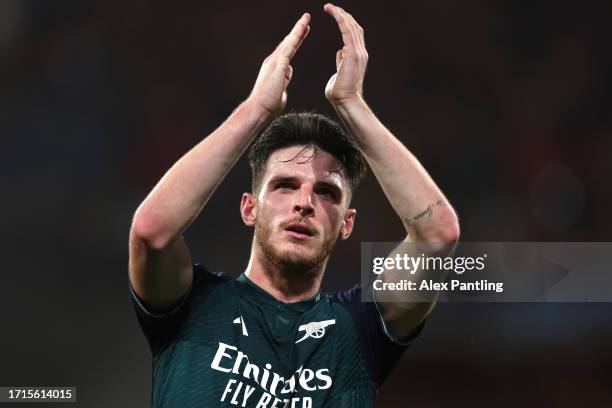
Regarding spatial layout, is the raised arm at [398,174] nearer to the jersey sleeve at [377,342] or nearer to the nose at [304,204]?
the jersey sleeve at [377,342]

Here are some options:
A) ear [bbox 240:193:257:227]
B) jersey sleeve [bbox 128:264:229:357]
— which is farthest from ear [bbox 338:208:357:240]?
jersey sleeve [bbox 128:264:229:357]

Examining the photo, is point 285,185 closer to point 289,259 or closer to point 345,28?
point 289,259

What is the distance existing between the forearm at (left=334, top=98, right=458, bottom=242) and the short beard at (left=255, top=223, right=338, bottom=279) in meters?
0.37

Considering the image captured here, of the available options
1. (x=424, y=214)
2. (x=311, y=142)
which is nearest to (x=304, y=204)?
(x=311, y=142)

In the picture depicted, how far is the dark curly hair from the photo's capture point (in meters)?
3.11

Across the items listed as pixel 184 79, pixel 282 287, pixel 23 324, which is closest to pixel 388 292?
pixel 282 287

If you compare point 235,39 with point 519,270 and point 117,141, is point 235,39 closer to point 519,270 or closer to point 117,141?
point 117,141

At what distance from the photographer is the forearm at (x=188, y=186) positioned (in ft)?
8.32

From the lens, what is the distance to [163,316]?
2.74m

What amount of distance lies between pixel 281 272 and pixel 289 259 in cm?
13

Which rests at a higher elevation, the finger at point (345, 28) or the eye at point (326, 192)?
the finger at point (345, 28)

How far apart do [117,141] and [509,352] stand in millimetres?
3442
